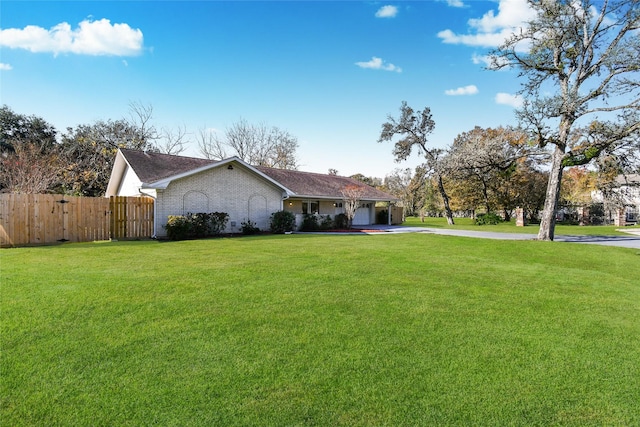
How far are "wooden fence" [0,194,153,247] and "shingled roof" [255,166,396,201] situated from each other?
381 inches

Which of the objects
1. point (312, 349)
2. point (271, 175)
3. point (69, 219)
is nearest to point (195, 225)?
point (69, 219)

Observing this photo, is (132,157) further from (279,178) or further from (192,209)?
(279,178)

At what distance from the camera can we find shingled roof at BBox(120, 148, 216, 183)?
58.5ft

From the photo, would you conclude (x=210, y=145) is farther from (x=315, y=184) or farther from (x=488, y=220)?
(x=488, y=220)

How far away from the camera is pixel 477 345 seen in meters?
3.97

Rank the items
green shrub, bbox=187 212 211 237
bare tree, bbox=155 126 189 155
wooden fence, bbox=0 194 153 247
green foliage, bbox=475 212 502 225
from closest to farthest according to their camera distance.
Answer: wooden fence, bbox=0 194 153 247
green shrub, bbox=187 212 211 237
green foliage, bbox=475 212 502 225
bare tree, bbox=155 126 189 155

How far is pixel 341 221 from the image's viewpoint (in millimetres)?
27219

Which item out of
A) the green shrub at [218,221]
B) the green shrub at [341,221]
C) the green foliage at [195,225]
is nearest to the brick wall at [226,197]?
the green foliage at [195,225]

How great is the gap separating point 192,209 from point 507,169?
16947 millimetres

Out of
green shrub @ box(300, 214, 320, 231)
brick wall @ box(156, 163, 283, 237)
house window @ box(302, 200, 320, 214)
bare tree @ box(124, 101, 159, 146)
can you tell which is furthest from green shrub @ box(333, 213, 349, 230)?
bare tree @ box(124, 101, 159, 146)

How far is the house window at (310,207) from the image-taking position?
2639 centimetres

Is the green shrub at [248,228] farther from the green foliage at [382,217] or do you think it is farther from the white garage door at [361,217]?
the green foliage at [382,217]

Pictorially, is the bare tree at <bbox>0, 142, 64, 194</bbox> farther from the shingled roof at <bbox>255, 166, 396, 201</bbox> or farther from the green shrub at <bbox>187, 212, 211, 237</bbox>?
the shingled roof at <bbox>255, 166, 396, 201</bbox>

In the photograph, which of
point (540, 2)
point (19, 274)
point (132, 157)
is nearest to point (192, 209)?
point (132, 157)
